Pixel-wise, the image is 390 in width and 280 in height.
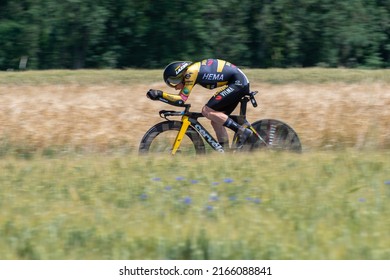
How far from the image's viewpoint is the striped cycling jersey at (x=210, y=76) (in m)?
11.2

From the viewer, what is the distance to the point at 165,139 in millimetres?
11266

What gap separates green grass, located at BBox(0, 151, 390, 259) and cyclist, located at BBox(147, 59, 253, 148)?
62.8 inches

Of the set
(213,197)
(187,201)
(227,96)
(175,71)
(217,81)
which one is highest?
(187,201)

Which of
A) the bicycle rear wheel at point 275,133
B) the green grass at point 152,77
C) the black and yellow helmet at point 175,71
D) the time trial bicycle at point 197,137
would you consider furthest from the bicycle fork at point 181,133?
the green grass at point 152,77

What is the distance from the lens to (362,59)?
3534cm

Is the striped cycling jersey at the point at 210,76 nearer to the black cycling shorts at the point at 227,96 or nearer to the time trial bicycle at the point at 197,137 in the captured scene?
the black cycling shorts at the point at 227,96

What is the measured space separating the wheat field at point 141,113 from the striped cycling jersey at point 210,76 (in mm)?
3364

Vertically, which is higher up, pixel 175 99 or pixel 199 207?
pixel 199 207

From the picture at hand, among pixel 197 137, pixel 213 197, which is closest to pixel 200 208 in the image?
pixel 213 197

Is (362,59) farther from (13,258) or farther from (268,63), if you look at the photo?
(13,258)

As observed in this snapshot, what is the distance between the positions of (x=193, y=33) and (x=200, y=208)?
27621 millimetres

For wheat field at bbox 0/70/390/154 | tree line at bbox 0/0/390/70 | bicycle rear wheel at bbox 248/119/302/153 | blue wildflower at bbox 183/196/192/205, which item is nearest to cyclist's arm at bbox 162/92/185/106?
bicycle rear wheel at bbox 248/119/302/153

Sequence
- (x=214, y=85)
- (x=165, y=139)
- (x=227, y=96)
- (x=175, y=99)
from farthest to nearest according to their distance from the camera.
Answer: (x=214, y=85) → (x=227, y=96) → (x=165, y=139) → (x=175, y=99)

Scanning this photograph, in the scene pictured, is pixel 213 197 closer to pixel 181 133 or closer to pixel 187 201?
pixel 187 201
